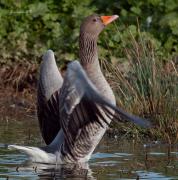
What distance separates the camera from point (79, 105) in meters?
9.54

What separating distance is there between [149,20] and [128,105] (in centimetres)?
387

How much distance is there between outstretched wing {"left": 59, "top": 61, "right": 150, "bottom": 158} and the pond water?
407 millimetres

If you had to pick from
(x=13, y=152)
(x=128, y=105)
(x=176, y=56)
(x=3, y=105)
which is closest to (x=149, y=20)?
(x=176, y=56)

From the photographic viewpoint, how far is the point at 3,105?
45.7 ft

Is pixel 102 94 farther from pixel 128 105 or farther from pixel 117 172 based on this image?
pixel 128 105

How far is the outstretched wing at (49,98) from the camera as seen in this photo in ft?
35.1

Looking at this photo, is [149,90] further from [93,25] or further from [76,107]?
[76,107]

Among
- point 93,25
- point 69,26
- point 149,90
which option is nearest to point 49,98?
point 93,25

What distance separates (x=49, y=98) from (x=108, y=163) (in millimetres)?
1101

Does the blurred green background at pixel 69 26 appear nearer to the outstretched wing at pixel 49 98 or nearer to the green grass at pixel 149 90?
the green grass at pixel 149 90

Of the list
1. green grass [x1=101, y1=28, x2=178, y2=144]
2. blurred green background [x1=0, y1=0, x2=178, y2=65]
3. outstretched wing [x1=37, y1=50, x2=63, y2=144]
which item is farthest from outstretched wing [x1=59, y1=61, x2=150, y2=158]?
blurred green background [x1=0, y1=0, x2=178, y2=65]

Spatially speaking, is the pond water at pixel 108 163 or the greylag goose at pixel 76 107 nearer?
the greylag goose at pixel 76 107

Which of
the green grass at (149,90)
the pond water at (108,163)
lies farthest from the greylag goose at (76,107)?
the green grass at (149,90)

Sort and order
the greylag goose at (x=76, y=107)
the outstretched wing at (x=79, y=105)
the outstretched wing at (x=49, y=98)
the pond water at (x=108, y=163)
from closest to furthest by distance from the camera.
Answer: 1. the outstretched wing at (x=79, y=105)
2. the greylag goose at (x=76, y=107)
3. the pond water at (x=108, y=163)
4. the outstretched wing at (x=49, y=98)
